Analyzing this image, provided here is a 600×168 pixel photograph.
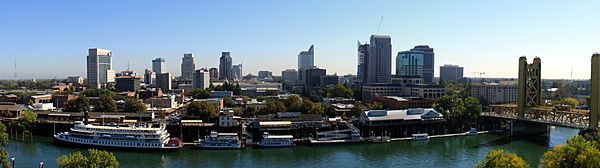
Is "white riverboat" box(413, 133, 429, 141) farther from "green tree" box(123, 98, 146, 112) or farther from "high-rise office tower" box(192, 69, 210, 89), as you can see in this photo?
"high-rise office tower" box(192, 69, 210, 89)

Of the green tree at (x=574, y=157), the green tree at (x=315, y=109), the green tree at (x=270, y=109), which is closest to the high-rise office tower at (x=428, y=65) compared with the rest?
the green tree at (x=315, y=109)

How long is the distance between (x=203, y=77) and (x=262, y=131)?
72.1 meters

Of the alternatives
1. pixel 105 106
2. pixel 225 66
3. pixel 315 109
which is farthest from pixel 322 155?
pixel 225 66

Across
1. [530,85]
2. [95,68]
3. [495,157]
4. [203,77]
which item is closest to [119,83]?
[203,77]

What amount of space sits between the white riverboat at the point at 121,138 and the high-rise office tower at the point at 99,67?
314ft

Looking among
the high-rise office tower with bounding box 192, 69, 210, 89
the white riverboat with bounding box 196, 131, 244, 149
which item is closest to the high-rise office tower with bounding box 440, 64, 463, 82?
the high-rise office tower with bounding box 192, 69, 210, 89

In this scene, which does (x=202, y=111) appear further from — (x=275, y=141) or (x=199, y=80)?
(x=199, y=80)

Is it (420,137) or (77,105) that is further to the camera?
(77,105)

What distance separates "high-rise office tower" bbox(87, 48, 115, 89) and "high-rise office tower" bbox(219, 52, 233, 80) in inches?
1649

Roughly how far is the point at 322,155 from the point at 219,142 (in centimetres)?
671

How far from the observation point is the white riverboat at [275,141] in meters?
32.2

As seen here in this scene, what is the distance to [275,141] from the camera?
107 ft

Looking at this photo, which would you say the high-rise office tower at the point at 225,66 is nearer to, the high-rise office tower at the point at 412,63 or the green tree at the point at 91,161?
the high-rise office tower at the point at 412,63

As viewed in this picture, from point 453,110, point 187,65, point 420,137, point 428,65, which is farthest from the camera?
point 187,65
